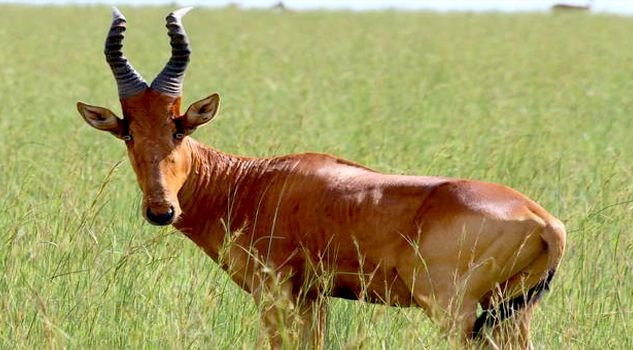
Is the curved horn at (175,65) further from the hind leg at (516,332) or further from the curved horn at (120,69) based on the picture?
the hind leg at (516,332)

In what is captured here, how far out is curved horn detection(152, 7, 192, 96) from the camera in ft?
24.5

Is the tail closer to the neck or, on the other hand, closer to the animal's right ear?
the neck

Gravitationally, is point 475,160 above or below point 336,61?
above

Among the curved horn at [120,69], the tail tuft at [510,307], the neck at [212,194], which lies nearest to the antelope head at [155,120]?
the curved horn at [120,69]

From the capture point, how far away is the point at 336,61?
34125mm

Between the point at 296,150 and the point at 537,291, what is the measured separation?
23.5ft

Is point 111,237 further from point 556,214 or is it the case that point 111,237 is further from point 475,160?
point 475,160

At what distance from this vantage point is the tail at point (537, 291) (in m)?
6.38

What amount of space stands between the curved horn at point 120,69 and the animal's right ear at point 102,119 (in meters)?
0.13

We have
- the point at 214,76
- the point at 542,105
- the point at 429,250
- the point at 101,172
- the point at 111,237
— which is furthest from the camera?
the point at 214,76

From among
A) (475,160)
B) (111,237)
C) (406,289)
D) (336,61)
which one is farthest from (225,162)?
(336,61)

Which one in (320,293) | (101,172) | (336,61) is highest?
(320,293)

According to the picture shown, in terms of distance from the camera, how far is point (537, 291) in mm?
6574

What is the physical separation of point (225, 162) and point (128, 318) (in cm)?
139
